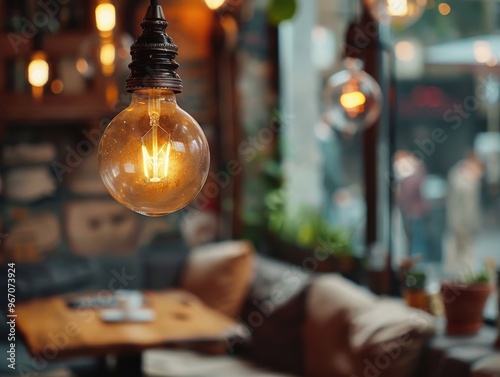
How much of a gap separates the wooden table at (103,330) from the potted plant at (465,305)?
3.90 feet

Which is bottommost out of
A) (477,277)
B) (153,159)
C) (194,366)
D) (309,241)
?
(194,366)

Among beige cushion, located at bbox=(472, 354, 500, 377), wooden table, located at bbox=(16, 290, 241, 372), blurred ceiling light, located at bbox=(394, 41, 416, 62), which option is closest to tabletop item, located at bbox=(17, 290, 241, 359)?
wooden table, located at bbox=(16, 290, 241, 372)

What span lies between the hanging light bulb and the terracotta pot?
2.34 m

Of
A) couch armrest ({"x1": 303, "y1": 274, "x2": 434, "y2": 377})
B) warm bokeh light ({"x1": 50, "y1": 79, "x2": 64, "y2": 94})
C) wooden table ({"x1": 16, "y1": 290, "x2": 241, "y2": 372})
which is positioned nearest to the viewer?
couch armrest ({"x1": 303, "y1": 274, "x2": 434, "y2": 377})

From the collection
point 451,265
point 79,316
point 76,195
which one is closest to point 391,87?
point 451,265

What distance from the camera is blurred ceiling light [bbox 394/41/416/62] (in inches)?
175

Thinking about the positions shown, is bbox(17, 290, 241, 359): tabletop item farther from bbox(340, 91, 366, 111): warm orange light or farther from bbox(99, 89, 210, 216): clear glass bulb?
bbox(99, 89, 210, 216): clear glass bulb

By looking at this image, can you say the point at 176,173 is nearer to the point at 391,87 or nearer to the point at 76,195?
the point at 391,87

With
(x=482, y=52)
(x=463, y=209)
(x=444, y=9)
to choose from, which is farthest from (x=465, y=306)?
(x=463, y=209)

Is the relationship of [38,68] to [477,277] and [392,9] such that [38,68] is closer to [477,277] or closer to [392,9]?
[392,9]

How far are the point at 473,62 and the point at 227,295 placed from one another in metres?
2.27

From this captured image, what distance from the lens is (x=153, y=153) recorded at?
4.17ft

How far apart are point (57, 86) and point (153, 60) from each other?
4753mm

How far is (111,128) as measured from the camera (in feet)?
4.25
